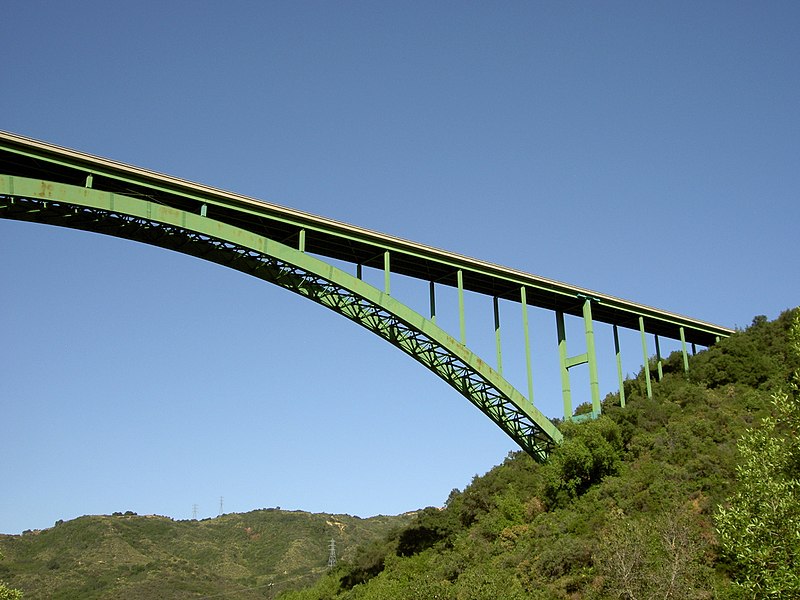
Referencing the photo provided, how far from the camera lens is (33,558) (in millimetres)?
88750

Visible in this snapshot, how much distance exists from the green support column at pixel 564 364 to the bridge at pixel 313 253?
0.17ft

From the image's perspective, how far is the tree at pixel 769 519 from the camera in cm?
1747

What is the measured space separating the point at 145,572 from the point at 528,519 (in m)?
62.4

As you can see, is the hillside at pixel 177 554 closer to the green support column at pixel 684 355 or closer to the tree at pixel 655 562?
the green support column at pixel 684 355

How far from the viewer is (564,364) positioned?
37.2 meters

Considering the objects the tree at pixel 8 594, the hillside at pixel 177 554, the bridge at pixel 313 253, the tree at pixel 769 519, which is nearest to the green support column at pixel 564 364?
the bridge at pixel 313 253

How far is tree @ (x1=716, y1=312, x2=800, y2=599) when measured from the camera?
1747 cm

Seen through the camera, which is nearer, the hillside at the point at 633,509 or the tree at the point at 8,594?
the hillside at the point at 633,509

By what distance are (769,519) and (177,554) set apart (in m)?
92.7

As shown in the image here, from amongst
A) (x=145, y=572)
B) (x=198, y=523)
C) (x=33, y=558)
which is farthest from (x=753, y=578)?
(x=198, y=523)

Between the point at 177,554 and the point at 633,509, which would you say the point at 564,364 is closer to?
the point at 633,509

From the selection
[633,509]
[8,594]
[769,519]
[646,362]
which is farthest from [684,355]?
[8,594]

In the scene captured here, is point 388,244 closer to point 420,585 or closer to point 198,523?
point 420,585

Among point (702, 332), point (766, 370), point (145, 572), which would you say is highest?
point (702, 332)
